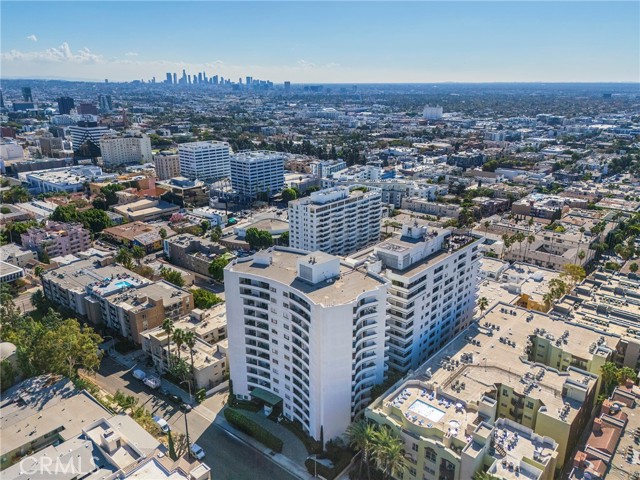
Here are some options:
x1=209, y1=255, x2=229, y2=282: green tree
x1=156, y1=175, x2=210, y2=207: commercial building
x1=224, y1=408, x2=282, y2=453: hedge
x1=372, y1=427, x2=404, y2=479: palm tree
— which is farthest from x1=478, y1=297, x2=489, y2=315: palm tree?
x1=156, y1=175, x2=210, y2=207: commercial building

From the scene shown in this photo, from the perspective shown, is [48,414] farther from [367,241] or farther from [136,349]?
[367,241]

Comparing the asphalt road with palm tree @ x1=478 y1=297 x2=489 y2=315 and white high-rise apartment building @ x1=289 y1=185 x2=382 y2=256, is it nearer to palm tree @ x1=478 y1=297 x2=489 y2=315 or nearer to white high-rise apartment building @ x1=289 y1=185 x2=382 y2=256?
palm tree @ x1=478 y1=297 x2=489 y2=315

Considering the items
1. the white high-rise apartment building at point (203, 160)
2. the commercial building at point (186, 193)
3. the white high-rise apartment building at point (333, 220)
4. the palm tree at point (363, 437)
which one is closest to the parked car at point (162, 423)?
the palm tree at point (363, 437)

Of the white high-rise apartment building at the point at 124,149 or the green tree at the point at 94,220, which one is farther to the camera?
the white high-rise apartment building at the point at 124,149

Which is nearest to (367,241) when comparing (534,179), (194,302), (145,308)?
(194,302)

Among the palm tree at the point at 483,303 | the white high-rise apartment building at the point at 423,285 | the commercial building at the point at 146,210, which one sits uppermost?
the white high-rise apartment building at the point at 423,285

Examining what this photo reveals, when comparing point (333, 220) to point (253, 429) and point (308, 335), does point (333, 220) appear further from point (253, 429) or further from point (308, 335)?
point (253, 429)

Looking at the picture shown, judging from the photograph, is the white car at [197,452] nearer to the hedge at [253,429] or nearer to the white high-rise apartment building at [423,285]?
the hedge at [253,429]
